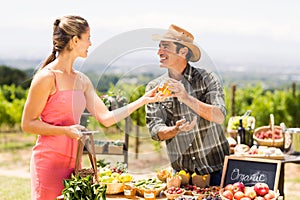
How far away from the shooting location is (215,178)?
3.04 m

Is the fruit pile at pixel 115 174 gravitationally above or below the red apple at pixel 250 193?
above

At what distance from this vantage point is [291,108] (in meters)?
9.63

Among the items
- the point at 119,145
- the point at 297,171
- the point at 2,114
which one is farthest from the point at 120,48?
the point at 2,114

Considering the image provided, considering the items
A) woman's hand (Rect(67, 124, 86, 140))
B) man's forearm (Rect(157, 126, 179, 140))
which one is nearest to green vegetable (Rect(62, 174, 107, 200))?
woman's hand (Rect(67, 124, 86, 140))

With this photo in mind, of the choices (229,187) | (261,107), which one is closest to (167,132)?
(229,187)

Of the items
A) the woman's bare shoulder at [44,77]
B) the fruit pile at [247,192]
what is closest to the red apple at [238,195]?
the fruit pile at [247,192]

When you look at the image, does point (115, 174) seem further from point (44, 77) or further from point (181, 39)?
point (181, 39)

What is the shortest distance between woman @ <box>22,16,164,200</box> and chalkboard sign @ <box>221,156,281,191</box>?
73 cm

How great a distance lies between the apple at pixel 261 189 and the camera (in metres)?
2.62

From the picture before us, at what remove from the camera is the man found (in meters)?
2.52

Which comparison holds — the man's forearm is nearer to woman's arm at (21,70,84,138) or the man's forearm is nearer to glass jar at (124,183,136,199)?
glass jar at (124,183,136,199)

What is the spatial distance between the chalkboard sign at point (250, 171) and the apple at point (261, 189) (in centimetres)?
14

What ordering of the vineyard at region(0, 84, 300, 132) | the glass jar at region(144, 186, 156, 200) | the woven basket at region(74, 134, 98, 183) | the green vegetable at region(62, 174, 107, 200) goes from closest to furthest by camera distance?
1. the green vegetable at region(62, 174, 107, 200)
2. the woven basket at region(74, 134, 98, 183)
3. the glass jar at region(144, 186, 156, 200)
4. the vineyard at region(0, 84, 300, 132)

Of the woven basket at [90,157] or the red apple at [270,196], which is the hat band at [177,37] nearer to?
the woven basket at [90,157]
